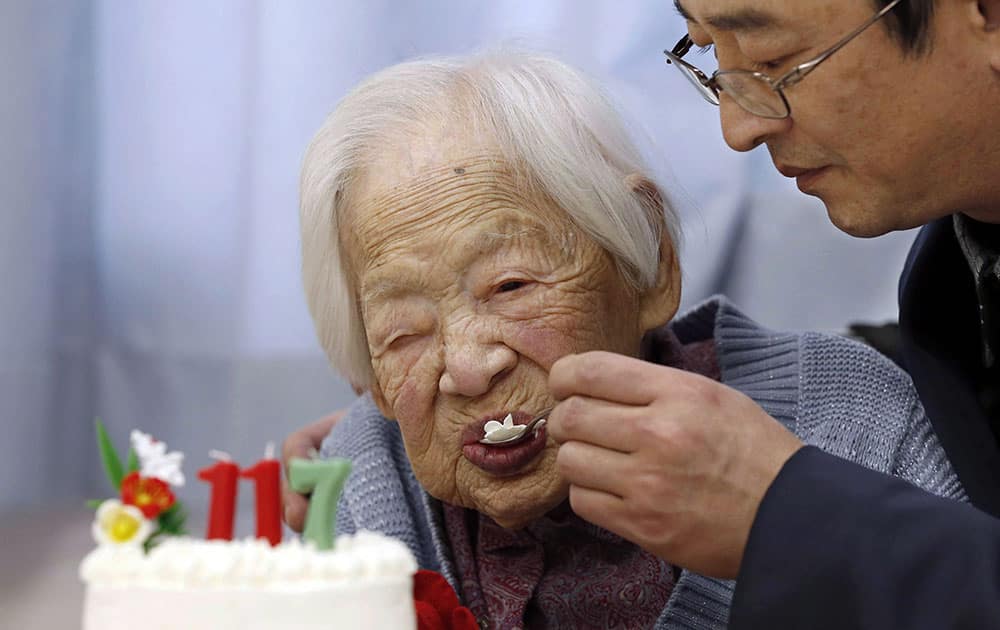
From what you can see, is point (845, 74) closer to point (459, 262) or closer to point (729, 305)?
point (459, 262)

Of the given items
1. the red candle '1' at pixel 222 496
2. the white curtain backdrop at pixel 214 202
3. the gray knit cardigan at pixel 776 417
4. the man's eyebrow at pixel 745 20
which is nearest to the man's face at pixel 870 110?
the man's eyebrow at pixel 745 20

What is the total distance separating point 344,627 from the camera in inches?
34.2

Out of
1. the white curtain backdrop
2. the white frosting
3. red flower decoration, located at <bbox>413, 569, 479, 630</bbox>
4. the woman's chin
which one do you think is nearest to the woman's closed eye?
the woman's chin

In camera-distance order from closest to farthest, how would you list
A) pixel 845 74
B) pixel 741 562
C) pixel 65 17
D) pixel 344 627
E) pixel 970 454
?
pixel 344 627 < pixel 741 562 < pixel 845 74 < pixel 970 454 < pixel 65 17

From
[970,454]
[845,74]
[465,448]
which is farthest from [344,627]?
[970,454]

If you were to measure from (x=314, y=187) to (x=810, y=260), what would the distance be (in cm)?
153

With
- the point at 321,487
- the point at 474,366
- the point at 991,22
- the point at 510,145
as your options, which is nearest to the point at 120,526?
the point at 321,487

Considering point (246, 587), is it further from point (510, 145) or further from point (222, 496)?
point (510, 145)

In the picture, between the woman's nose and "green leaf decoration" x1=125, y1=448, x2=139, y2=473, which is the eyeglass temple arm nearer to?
the woman's nose

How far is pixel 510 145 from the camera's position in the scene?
146cm

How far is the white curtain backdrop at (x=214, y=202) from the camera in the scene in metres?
2.63

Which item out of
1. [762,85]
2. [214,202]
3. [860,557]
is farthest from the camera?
[214,202]

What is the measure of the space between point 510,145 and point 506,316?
21 cm

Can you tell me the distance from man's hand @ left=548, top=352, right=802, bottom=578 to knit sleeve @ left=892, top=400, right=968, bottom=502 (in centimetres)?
41
